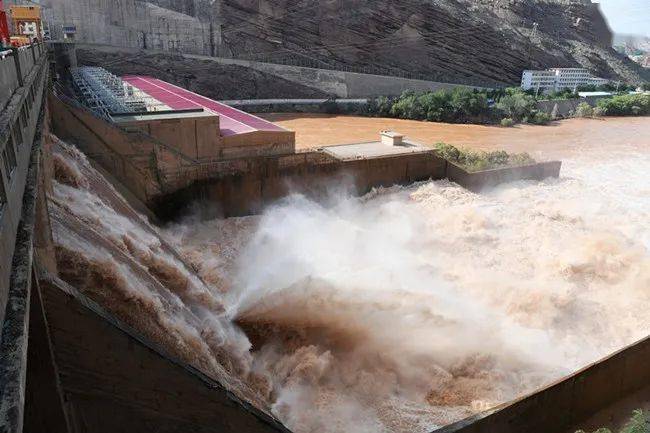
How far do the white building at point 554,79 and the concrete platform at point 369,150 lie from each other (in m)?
36.0

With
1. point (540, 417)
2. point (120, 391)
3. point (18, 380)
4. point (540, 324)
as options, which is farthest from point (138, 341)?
point (540, 324)

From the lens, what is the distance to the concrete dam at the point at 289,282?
6113 millimetres

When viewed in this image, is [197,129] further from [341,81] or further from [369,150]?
[341,81]

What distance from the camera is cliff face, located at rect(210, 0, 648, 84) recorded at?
5028cm

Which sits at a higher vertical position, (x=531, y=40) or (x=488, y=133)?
(x=531, y=40)

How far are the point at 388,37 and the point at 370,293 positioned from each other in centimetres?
4560

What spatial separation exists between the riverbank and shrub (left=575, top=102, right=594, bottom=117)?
1.36 metres

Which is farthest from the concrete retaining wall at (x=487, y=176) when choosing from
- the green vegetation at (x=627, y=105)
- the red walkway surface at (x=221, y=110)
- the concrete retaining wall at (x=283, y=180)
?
the green vegetation at (x=627, y=105)

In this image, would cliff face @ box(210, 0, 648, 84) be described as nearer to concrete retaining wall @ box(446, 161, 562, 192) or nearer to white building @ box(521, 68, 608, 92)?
white building @ box(521, 68, 608, 92)

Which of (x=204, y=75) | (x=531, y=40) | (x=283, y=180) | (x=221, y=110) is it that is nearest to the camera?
(x=283, y=180)

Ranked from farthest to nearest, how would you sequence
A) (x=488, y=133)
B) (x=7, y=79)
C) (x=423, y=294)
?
1. (x=488, y=133)
2. (x=423, y=294)
3. (x=7, y=79)

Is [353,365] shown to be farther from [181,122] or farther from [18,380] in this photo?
[181,122]

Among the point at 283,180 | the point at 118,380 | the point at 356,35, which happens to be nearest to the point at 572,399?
the point at 118,380

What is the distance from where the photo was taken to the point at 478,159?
906 inches
